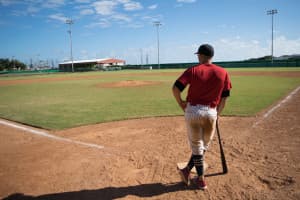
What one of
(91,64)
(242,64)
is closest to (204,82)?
(242,64)

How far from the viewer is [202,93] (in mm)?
2846

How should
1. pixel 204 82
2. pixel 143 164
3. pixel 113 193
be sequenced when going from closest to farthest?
pixel 204 82 < pixel 113 193 < pixel 143 164

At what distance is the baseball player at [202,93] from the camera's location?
2787 mm

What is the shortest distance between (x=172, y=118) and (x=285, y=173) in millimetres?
4180

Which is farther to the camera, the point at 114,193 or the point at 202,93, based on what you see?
the point at 114,193

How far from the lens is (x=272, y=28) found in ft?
170

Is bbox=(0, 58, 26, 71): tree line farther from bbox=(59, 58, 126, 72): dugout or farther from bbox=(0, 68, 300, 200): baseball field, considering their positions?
bbox=(0, 68, 300, 200): baseball field

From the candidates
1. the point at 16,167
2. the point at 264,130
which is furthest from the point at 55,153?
the point at 264,130

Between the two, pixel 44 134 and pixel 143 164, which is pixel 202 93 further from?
pixel 44 134

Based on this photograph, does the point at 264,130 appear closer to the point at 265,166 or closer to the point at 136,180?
the point at 265,166

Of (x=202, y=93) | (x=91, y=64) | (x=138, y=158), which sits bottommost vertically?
Result: (x=138, y=158)

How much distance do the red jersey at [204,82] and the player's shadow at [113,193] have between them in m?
1.30

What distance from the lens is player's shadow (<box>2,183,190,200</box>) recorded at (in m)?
3.12

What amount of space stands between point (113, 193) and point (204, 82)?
1962 millimetres
